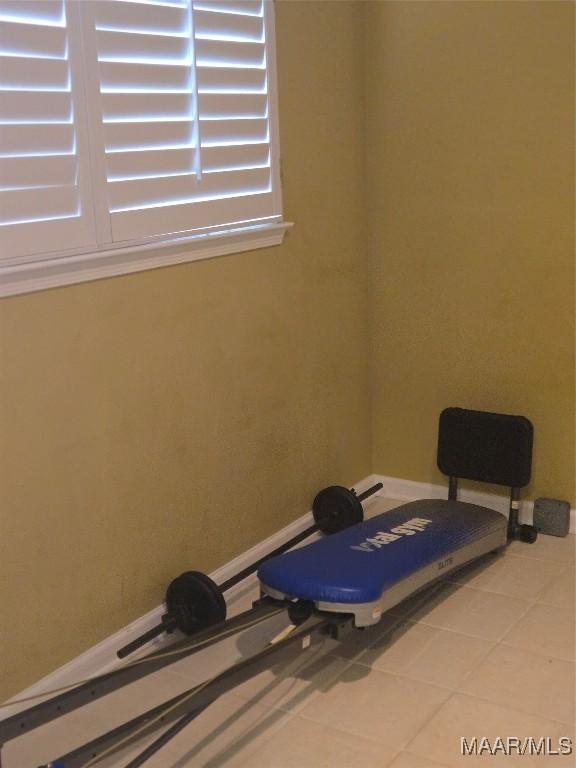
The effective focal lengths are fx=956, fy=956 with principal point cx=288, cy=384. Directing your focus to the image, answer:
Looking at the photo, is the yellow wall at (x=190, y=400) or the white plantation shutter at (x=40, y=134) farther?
the yellow wall at (x=190, y=400)

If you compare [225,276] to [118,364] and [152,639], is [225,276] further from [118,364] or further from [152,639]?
[152,639]

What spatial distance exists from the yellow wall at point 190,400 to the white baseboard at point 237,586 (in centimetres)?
3

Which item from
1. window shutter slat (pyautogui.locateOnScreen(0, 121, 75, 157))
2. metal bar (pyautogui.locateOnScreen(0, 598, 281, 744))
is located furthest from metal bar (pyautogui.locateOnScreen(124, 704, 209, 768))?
window shutter slat (pyautogui.locateOnScreen(0, 121, 75, 157))

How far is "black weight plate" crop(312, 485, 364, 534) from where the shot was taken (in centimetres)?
346

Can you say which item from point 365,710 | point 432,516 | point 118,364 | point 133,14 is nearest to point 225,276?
point 118,364

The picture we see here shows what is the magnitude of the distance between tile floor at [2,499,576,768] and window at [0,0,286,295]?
115 cm

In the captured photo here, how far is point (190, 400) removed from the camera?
2947mm

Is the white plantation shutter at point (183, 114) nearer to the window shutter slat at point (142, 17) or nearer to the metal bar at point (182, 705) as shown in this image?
the window shutter slat at point (142, 17)

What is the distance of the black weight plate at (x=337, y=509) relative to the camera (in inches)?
136

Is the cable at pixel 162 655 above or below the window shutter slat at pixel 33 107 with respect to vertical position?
below

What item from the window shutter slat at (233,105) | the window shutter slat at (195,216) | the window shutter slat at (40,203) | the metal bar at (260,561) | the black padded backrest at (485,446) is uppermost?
the window shutter slat at (233,105)

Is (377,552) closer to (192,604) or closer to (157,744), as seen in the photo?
(192,604)

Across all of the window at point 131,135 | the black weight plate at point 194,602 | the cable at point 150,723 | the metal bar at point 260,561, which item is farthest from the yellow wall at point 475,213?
the cable at point 150,723

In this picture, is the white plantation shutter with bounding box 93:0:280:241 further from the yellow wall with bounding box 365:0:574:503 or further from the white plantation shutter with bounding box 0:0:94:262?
the yellow wall with bounding box 365:0:574:503
